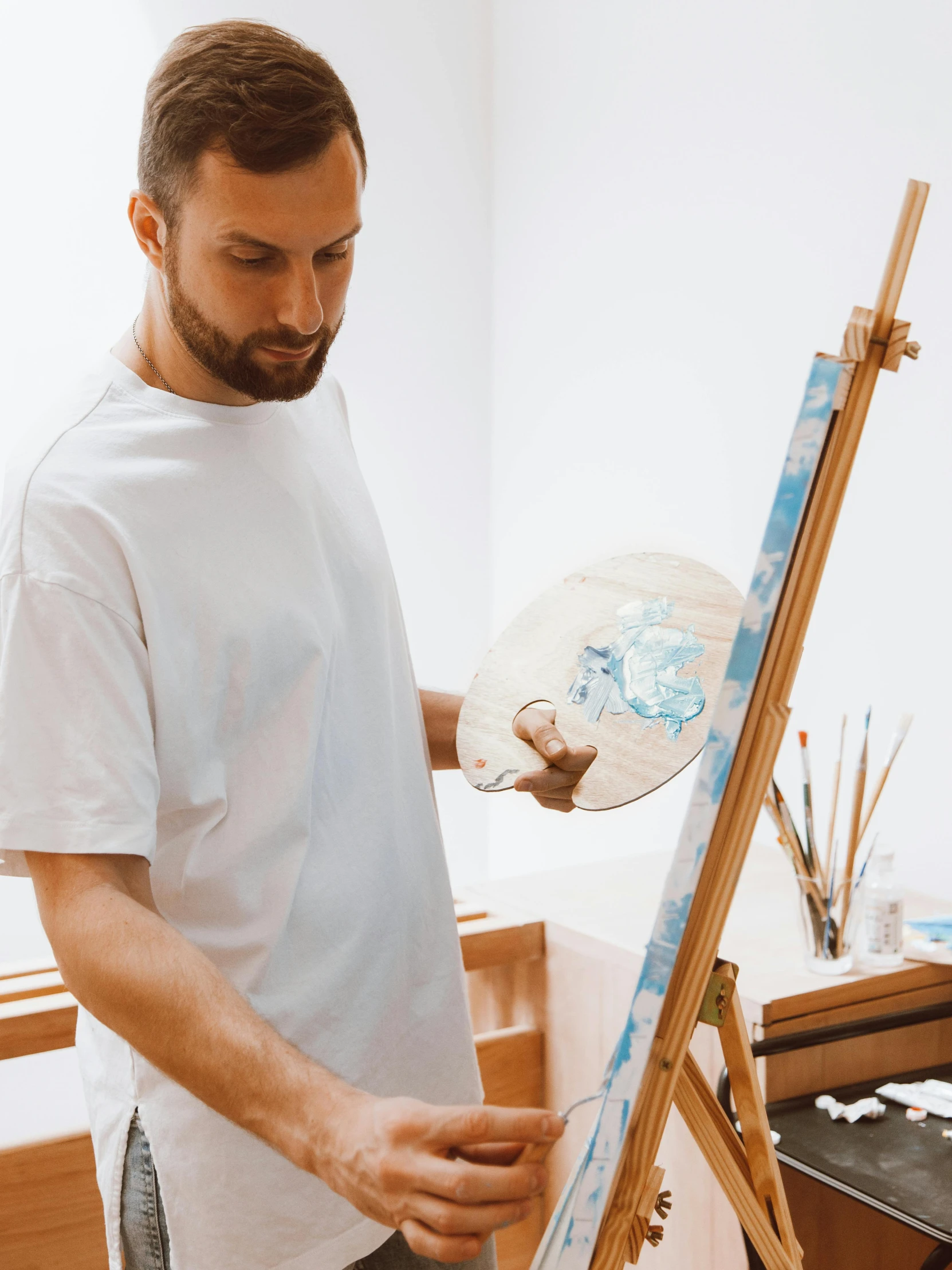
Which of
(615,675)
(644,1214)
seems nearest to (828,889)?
(615,675)

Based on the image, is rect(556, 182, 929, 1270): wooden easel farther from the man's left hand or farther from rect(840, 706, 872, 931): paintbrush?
rect(840, 706, 872, 931): paintbrush

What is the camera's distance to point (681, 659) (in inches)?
41.2

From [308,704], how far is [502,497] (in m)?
2.09

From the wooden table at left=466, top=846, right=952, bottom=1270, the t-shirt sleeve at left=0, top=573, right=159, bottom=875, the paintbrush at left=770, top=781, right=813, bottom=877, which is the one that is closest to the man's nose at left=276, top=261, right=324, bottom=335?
the t-shirt sleeve at left=0, top=573, right=159, bottom=875

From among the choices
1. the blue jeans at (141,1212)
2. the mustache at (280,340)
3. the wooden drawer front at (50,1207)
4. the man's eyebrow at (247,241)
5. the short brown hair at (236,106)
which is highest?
the short brown hair at (236,106)

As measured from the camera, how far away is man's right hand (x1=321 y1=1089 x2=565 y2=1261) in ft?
1.88

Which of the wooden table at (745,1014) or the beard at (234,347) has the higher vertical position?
the beard at (234,347)

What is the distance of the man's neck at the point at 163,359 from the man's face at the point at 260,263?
0.06 feet

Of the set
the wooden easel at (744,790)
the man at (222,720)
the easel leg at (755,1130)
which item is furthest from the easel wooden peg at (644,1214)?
the man at (222,720)

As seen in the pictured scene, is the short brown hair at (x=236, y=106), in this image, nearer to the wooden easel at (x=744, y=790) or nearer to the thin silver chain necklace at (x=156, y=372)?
the thin silver chain necklace at (x=156, y=372)

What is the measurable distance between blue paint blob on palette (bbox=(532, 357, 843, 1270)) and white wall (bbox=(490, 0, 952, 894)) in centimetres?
117

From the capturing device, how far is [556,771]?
1.01 meters

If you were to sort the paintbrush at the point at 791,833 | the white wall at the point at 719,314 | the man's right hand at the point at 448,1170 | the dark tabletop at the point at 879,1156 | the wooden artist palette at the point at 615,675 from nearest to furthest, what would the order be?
the man's right hand at the point at 448,1170 → the wooden artist palette at the point at 615,675 → the dark tabletop at the point at 879,1156 → the paintbrush at the point at 791,833 → the white wall at the point at 719,314

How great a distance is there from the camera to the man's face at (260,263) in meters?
0.87
